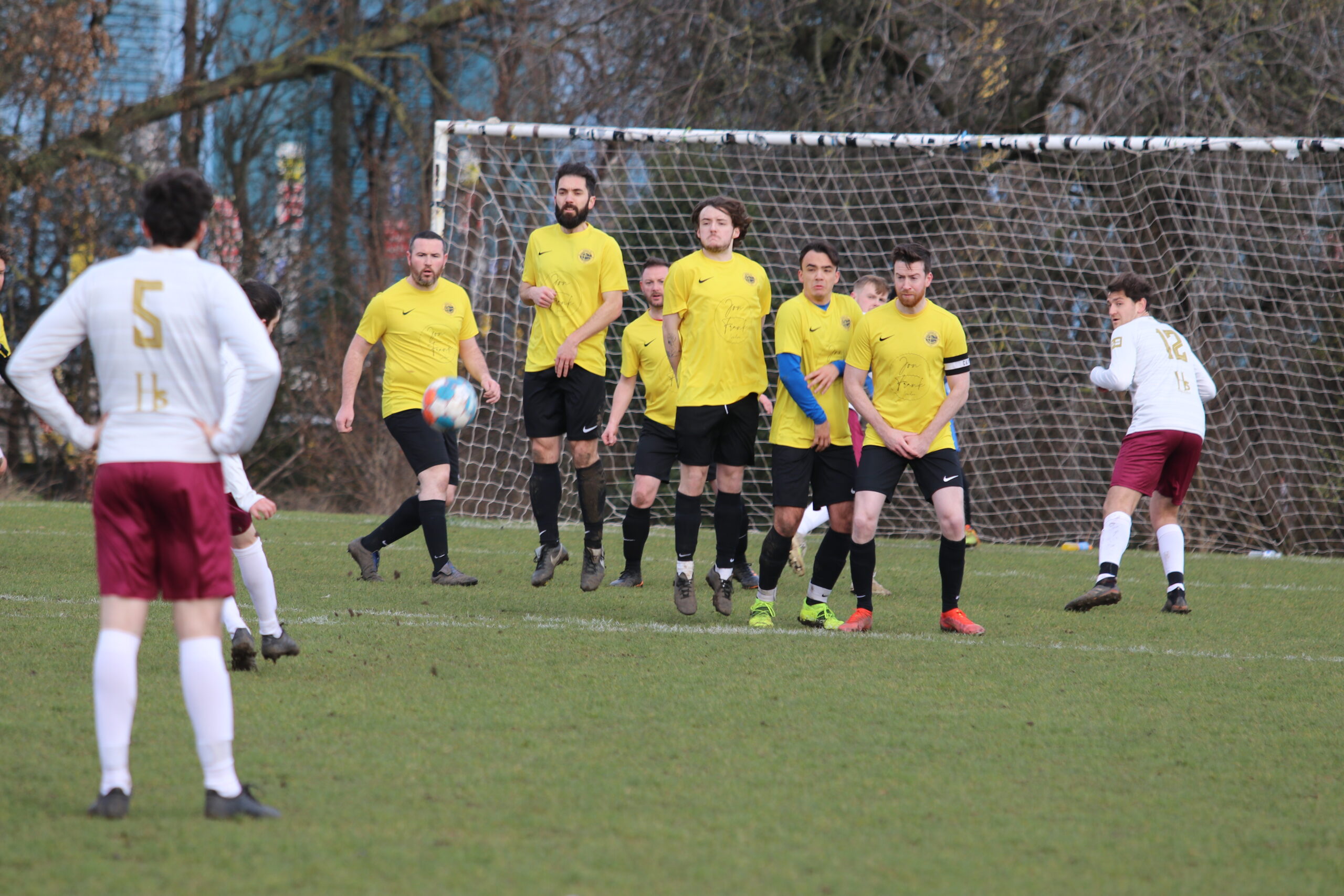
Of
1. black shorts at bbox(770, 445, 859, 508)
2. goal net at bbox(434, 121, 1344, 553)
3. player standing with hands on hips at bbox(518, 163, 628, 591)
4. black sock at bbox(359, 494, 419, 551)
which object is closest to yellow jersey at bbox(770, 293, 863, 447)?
black shorts at bbox(770, 445, 859, 508)

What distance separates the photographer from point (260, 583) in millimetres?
4906

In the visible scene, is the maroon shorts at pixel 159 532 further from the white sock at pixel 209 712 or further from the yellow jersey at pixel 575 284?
the yellow jersey at pixel 575 284

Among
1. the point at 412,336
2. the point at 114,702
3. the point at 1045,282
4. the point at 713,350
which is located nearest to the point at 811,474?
the point at 713,350

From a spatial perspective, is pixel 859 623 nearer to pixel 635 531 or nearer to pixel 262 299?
pixel 635 531

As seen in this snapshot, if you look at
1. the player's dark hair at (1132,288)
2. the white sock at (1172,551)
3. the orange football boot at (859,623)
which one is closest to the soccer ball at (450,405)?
the orange football boot at (859,623)

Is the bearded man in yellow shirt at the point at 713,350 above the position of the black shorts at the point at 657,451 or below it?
above

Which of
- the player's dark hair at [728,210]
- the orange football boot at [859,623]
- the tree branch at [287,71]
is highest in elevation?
the tree branch at [287,71]

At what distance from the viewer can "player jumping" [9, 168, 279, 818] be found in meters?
A: 3.13

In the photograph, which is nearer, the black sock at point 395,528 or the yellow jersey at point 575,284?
the yellow jersey at point 575,284

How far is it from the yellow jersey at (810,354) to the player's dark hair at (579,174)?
5.31 feet

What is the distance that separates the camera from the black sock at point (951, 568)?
622cm

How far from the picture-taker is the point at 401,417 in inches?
293

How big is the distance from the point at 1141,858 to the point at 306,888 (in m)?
1.89

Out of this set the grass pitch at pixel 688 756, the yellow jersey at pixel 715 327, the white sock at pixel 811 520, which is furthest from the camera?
the white sock at pixel 811 520
